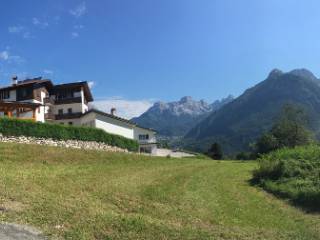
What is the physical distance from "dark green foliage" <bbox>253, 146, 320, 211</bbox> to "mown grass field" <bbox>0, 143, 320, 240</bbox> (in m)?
1.02

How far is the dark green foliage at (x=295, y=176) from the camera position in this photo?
78.9 ft

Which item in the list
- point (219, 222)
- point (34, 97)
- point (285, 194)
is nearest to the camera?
point (219, 222)

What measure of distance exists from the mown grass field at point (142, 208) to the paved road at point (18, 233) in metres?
0.49

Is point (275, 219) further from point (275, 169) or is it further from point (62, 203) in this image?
point (275, 169)

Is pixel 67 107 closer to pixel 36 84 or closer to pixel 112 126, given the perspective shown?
pixel 36 84

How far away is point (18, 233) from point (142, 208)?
672 centimetres

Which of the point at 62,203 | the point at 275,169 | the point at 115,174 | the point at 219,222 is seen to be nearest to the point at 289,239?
the point at 219,222

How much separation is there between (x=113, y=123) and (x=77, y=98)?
26.0 feet

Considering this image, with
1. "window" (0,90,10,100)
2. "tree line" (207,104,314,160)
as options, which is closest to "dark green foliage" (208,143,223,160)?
"tree line" (207,104,314,160)

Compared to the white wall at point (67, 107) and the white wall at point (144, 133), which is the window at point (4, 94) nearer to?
the white wall at point (67, 107)

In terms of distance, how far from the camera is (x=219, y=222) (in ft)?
60.6

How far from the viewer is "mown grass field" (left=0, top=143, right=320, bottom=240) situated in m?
16.1

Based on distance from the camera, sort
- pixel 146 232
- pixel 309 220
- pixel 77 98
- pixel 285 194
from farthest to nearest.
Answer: pixel 77 98
pixel 285 194
pixel 309 220
pixel 146 232

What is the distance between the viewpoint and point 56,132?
52594 millimetres
